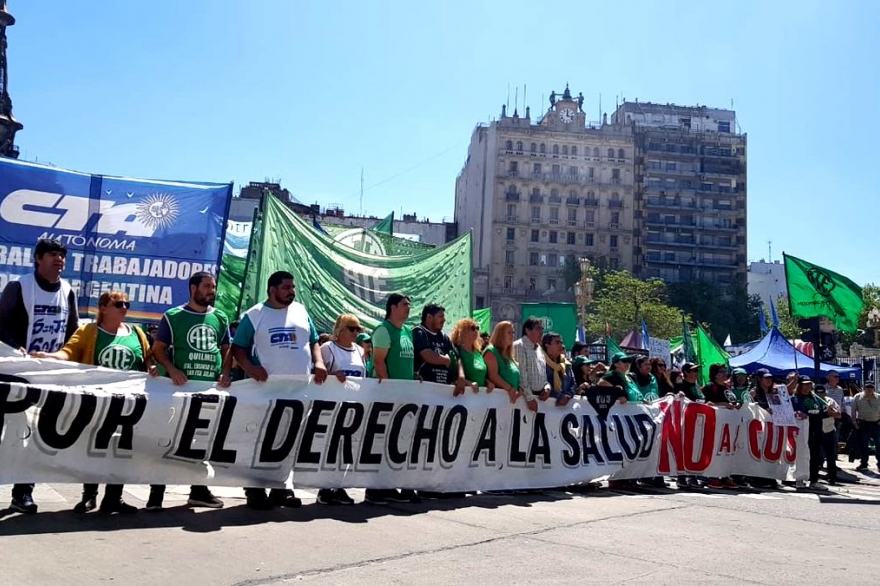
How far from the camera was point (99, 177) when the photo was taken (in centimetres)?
902

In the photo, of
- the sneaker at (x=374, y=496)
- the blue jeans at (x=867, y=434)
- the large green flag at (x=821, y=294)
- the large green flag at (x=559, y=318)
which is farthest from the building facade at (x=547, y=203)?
the sneaker at (x=374, y=496)

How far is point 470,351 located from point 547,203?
83.5 metres

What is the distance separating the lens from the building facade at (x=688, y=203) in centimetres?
9481

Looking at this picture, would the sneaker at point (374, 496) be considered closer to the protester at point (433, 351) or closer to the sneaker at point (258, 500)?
the sneaker at point (258, 500)

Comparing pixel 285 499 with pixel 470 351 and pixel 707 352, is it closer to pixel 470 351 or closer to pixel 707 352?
pixel 470 351

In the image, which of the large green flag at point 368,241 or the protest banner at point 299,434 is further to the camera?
the large green flag at point 368,241

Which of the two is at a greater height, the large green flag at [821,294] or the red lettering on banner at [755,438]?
the large green flag at [821,294]

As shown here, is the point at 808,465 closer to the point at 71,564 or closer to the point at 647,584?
the point at 647,584

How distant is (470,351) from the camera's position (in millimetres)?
8117

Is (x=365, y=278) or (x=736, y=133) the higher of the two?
(x=736, y=133)

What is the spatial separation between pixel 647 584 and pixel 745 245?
328ft

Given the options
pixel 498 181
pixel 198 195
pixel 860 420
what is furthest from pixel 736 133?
pixel 198 195

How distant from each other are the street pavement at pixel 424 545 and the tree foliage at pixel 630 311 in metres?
61.0

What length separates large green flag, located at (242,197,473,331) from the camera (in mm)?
10250
